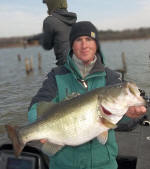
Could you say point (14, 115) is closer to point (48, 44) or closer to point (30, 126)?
point (48, 44)

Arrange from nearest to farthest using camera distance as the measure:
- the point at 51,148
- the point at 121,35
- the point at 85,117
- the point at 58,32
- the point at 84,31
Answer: the point at 85,117 → the point at 51,148 → the point at 84,31 → the point at 58,32 → the point at 121,35

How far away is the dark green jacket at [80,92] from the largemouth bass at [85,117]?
0.28 meters

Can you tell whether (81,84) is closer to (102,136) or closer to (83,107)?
(83,107)

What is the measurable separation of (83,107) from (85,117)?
10 cm

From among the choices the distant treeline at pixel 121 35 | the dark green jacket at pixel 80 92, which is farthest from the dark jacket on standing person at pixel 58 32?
the distant treeline at pixel 121 35

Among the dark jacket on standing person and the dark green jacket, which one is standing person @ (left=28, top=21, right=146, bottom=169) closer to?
the dark green jacket

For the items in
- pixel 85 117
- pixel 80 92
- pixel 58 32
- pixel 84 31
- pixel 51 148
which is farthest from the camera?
A: pixel 58 32

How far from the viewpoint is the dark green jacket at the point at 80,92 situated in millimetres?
2828

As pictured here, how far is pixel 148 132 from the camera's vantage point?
4.78 meters

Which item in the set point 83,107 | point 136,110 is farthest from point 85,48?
point 136,110

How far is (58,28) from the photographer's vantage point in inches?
207

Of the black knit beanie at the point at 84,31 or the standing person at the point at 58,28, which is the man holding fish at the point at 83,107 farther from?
the standing person at the point at 58,28

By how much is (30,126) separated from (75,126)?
467 millimetres

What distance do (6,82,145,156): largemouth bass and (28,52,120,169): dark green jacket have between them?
0.28 metres
